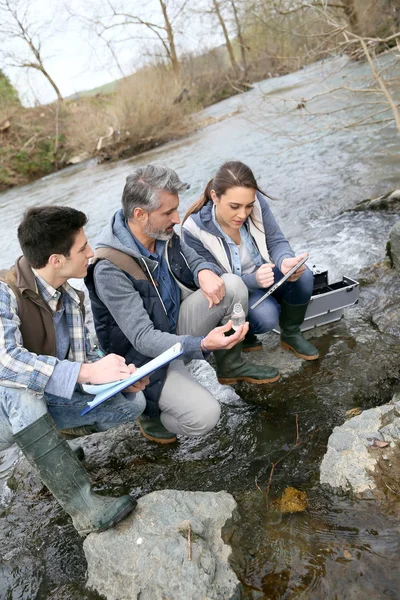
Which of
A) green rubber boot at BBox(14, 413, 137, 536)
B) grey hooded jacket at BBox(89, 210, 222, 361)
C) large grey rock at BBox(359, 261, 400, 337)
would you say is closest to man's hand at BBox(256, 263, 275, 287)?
grey hooded jacket at BBox(89, 210, 222, 361)

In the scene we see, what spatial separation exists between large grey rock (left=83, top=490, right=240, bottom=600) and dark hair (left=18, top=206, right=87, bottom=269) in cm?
102

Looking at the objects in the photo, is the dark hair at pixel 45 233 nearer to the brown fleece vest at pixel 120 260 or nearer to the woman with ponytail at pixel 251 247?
the brown fleece vest at pixel 120 260

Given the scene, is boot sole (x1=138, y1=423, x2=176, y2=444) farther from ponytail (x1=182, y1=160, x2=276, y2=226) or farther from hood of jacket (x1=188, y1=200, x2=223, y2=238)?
ponytail (x1=182, y1=160, x2=276, y2=226)

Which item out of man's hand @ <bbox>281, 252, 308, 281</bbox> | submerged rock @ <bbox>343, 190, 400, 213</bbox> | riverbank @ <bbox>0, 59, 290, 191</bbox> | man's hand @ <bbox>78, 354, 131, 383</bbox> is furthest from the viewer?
riverbank @ <bbox>0, 59, 290, 191</bbox>

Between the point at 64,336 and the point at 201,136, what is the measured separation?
1234 centimetres

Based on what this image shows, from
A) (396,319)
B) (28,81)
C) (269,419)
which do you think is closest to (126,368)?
(269,419)

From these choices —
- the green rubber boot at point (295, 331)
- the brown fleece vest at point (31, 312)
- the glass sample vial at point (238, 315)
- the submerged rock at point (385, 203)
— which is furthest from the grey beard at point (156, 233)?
the submerged rock at point (385, 203)

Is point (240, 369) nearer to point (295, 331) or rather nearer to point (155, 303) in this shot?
point (295, 331)

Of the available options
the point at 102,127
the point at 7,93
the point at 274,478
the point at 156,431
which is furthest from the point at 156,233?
the point at 7,93

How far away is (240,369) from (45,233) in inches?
52.0

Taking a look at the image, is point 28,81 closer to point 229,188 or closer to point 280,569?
point 229,188

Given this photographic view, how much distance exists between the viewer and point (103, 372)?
1.85 metres

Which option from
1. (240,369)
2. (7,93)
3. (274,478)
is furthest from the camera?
(7,93)

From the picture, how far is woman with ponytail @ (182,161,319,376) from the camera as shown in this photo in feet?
8.52
